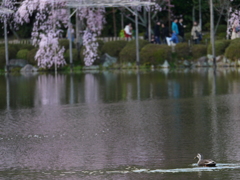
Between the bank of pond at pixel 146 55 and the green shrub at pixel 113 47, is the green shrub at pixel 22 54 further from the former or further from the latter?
the green shrub at pixel 113 47

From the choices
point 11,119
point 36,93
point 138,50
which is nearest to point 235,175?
point 11,119

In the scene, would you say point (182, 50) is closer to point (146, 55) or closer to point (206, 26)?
point (146, 55)

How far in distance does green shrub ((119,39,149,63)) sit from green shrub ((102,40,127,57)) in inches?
28.3

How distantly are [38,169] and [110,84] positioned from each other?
19.1 meters

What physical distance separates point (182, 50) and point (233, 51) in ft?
12.6

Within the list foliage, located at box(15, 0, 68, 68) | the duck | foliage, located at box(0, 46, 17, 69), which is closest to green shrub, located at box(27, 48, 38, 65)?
foliage, located at box(15, 0, 68, 68)

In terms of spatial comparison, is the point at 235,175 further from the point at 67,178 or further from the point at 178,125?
the point at 178,125

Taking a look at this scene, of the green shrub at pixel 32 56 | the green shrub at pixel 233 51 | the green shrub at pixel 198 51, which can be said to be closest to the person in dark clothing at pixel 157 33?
the green shrub at pixel 198 51

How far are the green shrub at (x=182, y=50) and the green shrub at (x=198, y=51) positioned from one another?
422 millimetres

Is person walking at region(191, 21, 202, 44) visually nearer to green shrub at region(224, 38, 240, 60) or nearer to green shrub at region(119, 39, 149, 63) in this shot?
green shrub at region(119, 39, 149, 63)

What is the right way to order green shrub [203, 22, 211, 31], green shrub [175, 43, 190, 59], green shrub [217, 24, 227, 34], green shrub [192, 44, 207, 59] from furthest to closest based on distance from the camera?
green shrub [203, 22, 211, 31]
green shrub [217, 24, 227, 34]
green shrub [175, 43, 190, 59]
green shrub [192, 44, 207, 59]

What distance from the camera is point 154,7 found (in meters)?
50.8

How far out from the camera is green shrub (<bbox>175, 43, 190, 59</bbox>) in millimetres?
42656

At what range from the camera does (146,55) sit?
4272 centimetres
